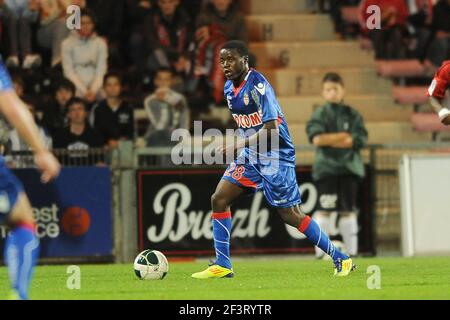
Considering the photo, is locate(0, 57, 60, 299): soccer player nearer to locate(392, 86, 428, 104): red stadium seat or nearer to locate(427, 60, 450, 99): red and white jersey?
locate(427, 60, 450, 99): red and white jersey

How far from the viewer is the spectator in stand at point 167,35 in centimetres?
1834

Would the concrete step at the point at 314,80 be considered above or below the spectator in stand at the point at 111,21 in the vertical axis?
below

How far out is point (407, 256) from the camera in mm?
15984

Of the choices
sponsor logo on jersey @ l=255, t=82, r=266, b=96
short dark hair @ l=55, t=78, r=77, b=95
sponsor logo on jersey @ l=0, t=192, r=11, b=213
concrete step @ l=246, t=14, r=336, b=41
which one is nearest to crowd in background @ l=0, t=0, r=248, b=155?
short dark hair @ l=55, t=78, r=77, b=95

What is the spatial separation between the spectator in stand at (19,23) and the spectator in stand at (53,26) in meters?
0.14

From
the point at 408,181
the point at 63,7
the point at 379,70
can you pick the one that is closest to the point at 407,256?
the point at 408,181

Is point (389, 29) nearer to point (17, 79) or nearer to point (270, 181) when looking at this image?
point (17, 79)

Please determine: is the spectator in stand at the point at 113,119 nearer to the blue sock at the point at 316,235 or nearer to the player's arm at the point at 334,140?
the player's arm at the point at 334,140

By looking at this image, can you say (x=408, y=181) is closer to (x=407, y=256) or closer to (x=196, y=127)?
(x=407, y=256)

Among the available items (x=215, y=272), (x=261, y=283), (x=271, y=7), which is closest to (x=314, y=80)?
(x=271, y=7)

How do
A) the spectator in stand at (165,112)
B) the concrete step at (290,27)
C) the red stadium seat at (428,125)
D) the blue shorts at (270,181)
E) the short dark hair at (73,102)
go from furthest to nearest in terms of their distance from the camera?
the concrete step at (290,27) < the red stadium seat at (428,125) < the spectator in stand at (165,112) < the short dark hair at (73,102) < the blue shorts at (270,181)

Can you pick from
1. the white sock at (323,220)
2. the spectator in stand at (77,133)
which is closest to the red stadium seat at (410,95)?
the white sock at (323,220)

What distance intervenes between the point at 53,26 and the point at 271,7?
440 centimetres

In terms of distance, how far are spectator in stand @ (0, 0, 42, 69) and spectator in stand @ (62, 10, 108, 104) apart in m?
0.76
